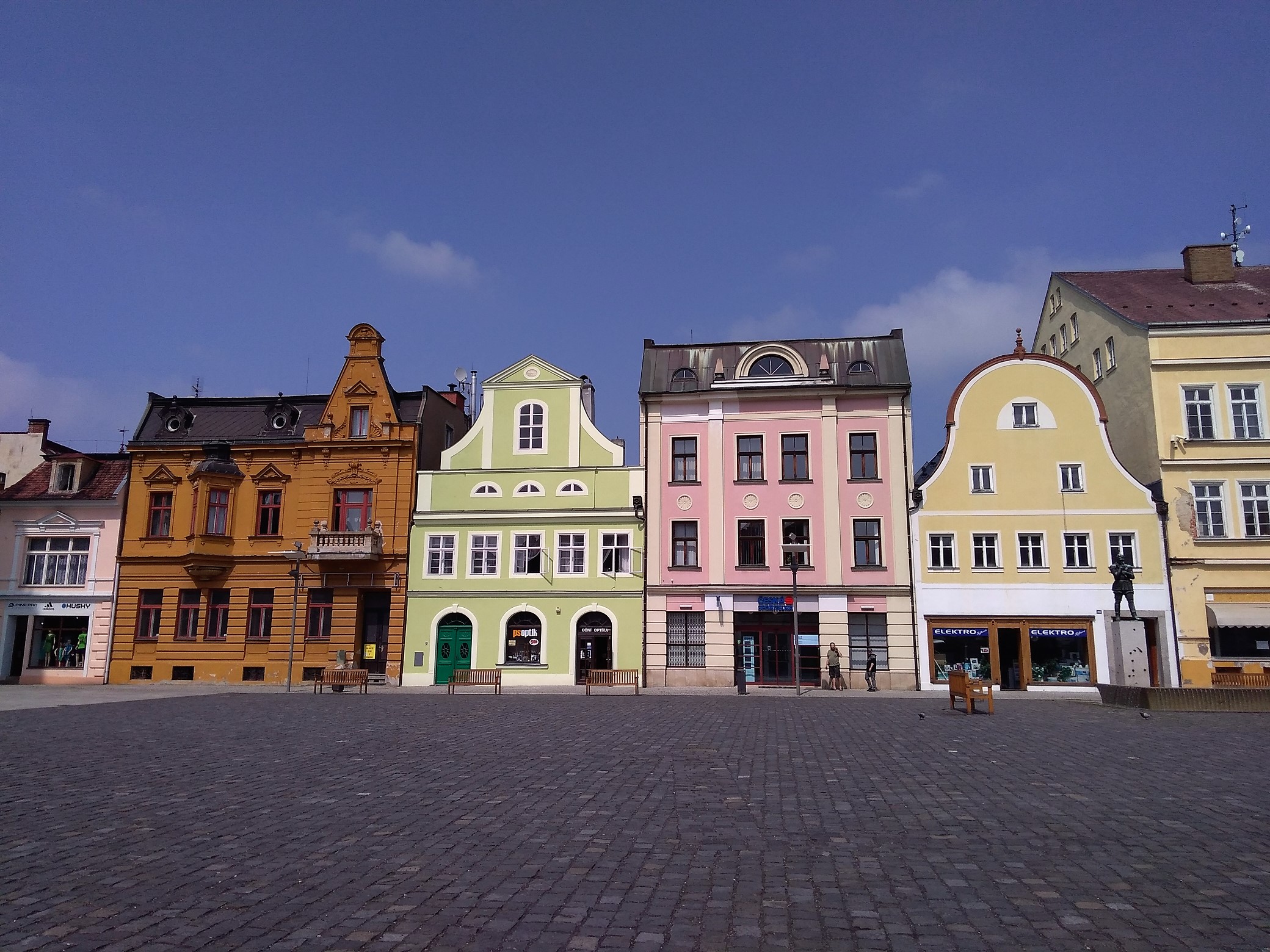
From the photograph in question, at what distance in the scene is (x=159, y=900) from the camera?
6.43m

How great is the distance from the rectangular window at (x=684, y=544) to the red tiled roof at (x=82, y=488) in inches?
989

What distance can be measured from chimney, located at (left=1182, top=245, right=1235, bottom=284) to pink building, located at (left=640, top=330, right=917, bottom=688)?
567 inches

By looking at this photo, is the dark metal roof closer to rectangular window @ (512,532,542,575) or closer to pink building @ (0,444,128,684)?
rectangular window @ (512,532,542,575)

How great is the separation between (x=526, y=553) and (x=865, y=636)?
46.4ft

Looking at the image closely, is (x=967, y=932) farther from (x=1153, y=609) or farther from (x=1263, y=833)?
(x=1153, y=609)

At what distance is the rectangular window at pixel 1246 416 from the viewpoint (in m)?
36.0

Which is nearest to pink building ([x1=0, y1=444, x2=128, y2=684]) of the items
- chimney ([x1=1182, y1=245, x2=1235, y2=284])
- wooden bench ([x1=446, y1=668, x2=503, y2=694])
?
wooden bench ([x1=446, y1=668, x2=503, y2=694])

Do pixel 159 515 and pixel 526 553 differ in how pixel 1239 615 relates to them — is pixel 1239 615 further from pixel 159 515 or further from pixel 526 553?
pixel 159 515

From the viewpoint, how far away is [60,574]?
41.6m

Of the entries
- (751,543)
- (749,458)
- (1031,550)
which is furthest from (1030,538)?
(749,458)

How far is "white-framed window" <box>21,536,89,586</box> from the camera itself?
41531mm

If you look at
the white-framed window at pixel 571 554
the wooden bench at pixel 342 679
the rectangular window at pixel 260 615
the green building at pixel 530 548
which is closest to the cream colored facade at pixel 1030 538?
the green building at pixel 530 548

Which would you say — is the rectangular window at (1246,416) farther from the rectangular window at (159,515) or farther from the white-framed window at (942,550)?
the rectangular window at (159,515)

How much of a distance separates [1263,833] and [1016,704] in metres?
19.2
